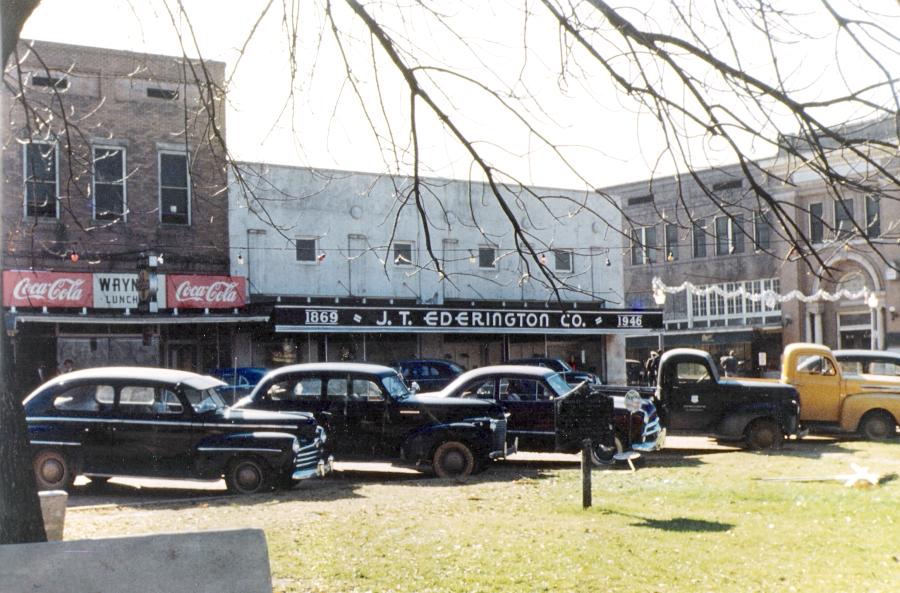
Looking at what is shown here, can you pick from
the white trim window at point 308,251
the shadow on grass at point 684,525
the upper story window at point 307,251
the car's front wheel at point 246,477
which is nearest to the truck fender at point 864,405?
the shadow on grass at point 684,525

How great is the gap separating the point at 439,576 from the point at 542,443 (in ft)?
29.6

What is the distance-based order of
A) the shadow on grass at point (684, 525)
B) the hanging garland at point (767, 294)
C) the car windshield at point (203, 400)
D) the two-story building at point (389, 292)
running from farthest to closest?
the hanging garland at point (767, 294) → the two-story building at point (389, 292) → the car windshield at point (203, 400) → the shadow on grass at point (684, 525)

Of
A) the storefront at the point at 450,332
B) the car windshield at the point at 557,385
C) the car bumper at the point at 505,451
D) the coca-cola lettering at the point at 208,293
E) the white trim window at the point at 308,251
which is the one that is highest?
the white trim window at the point at 308,251

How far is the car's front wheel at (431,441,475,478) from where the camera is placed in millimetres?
15516

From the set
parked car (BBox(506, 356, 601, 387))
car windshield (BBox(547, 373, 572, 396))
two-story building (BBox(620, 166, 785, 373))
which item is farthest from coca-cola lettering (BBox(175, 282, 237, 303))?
two-story building (BBox(620, 166, 785, 373))

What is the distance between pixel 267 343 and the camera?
1353 inches

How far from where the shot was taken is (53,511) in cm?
867

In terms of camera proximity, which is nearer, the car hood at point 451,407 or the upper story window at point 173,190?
the car hood at point 451,407

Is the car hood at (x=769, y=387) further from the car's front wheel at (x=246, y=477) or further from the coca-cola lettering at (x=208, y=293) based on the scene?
the coca-cola lettering at (x=208, y=293)

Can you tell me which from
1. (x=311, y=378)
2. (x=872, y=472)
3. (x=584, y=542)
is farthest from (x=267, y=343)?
(x=584, y=542)

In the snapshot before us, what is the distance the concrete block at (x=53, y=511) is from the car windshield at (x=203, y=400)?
18.7 feet

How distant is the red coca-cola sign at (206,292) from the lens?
104 feet

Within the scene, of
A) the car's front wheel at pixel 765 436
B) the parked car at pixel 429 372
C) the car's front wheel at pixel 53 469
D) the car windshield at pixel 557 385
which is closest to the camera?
A: the car's front wheel at pixel 53 469

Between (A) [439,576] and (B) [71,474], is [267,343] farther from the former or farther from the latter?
(A) [439,576]
